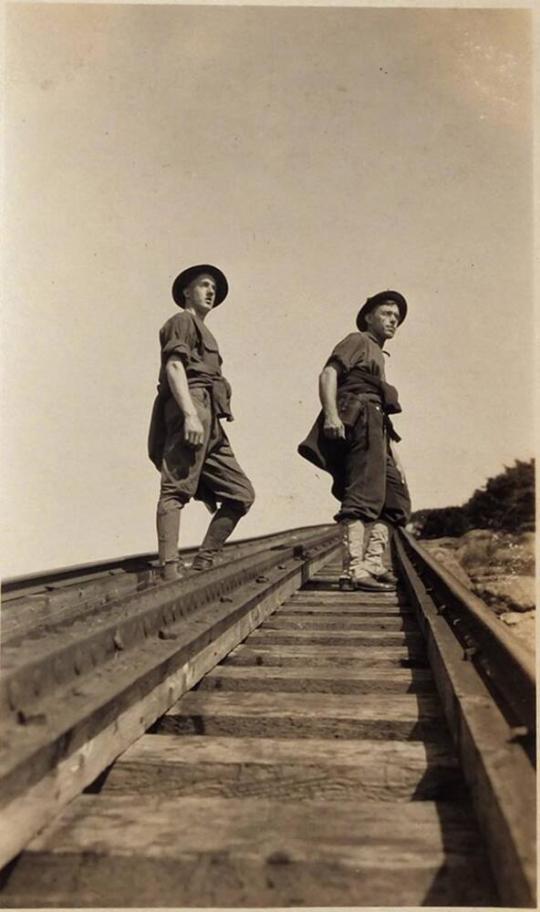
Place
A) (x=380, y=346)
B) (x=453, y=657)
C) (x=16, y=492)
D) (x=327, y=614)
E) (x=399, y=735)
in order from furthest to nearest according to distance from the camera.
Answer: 1. (x=380, y=346)
2. (x=327, y=614)
3. (x=16, y=492)
4. (x=453, y=657)
5. (x=399, y=735)

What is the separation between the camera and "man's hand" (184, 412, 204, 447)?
402 cm

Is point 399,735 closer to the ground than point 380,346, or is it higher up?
closer to the ground

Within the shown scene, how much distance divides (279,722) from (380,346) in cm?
344

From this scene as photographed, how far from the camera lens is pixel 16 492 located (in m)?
2.81

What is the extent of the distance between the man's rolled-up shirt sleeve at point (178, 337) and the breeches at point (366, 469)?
43.5 inches

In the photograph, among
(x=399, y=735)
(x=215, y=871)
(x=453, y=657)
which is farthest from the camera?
(x=453, y=657)

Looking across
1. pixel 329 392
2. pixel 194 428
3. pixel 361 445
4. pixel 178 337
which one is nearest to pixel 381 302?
pixel 329 392

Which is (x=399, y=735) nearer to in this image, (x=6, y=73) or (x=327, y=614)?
(x=327, y=614)

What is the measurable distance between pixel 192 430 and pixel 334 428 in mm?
822

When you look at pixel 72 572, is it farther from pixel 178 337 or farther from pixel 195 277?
pixel 195 277

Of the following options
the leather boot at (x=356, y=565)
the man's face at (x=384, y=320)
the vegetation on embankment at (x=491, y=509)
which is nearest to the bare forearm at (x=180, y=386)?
the leather boot at (x=356, y=565)

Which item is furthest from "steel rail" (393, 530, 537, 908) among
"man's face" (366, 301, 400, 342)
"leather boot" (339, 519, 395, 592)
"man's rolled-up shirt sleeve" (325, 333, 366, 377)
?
"man's face" (366, 301, 400, 342)

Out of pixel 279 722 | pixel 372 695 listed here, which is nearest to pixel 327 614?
pixel 372 695

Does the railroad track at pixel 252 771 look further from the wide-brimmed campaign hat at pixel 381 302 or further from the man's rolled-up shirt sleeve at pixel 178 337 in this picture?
the wide-brimmed campaign hat at pixel 381 302
